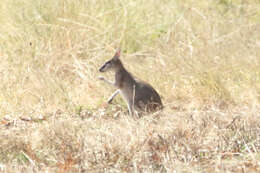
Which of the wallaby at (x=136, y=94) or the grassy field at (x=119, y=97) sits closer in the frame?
the grassy field at (x=119, y=97)

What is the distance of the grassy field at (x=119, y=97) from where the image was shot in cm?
374

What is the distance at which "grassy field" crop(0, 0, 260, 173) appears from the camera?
12.3 ft

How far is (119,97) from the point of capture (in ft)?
19.8

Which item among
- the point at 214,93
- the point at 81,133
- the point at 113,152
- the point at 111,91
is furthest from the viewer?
the point at 111,91

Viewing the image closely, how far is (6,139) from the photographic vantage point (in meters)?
4.11

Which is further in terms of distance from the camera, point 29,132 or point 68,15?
point 68,15

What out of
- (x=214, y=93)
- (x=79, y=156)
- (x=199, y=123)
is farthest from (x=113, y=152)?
(x=214, y=93)

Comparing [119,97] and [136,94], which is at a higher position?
[136,94]

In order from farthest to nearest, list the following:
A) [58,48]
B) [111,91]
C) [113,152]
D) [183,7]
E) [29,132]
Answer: [183,7] < [58,48] < [111,91] < [29,132] < [113,152]

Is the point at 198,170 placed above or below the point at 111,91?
above

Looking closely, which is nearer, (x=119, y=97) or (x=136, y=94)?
(x=136, y=94)

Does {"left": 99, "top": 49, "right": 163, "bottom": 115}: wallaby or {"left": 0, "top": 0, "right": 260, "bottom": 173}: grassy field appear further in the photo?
{"left": 99, "top": 49, "right": 163, "bottom": 115}: wallaby

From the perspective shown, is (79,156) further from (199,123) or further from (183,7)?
(183,7)

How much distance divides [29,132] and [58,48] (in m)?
2.86
